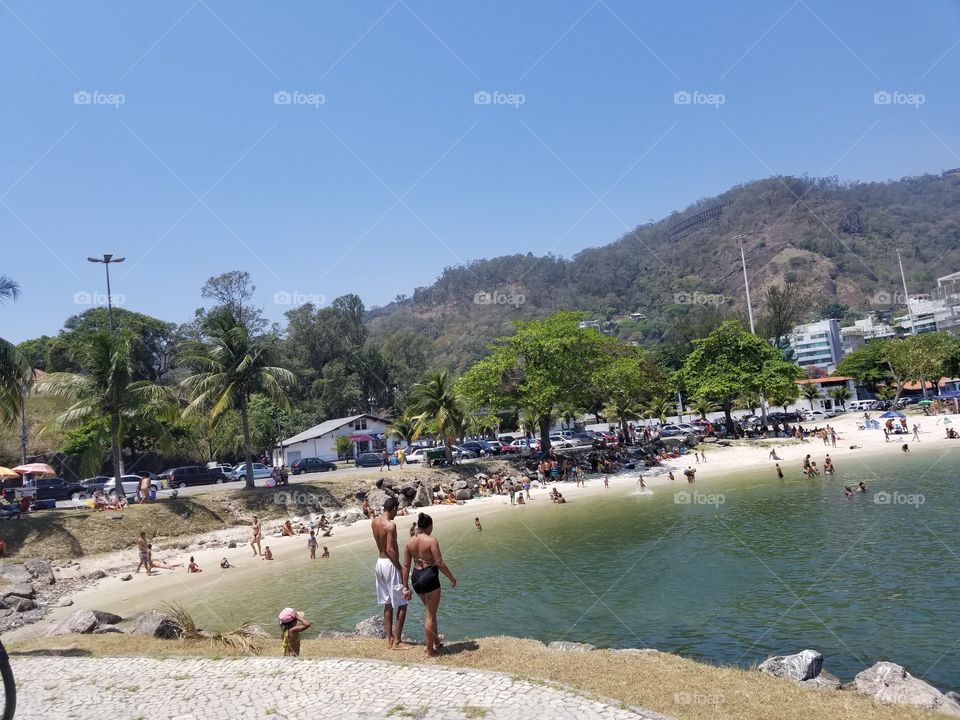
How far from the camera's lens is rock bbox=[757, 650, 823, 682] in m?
9.86

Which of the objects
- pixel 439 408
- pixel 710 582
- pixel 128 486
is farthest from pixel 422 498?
pixel 710 582

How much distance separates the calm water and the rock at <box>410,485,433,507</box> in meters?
6.65

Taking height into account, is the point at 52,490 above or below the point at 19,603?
above

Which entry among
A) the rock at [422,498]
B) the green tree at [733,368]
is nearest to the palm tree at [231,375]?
the rock at [422,498]

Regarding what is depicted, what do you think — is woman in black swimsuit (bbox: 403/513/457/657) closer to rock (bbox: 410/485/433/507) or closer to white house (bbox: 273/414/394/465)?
rock (bbox: 410/485/433/507)

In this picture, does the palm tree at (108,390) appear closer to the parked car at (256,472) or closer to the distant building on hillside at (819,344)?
the parked car at (256,472)

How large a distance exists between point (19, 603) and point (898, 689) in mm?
22022

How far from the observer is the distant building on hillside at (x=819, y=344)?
485 feet

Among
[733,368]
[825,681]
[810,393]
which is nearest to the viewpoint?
[825,681]

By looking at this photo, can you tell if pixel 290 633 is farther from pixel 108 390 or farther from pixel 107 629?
pixel 108 390

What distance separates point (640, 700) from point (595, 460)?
1553 inches

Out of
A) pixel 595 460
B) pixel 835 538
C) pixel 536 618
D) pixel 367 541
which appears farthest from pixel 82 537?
pixel 595 460

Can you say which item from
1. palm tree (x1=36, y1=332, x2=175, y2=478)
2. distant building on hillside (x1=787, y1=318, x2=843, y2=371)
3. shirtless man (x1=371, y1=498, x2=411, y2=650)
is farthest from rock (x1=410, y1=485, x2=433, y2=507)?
distant building on hillside (x1=787, y1=318, x2=843, y2=371)

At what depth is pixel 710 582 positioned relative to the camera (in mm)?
17594
